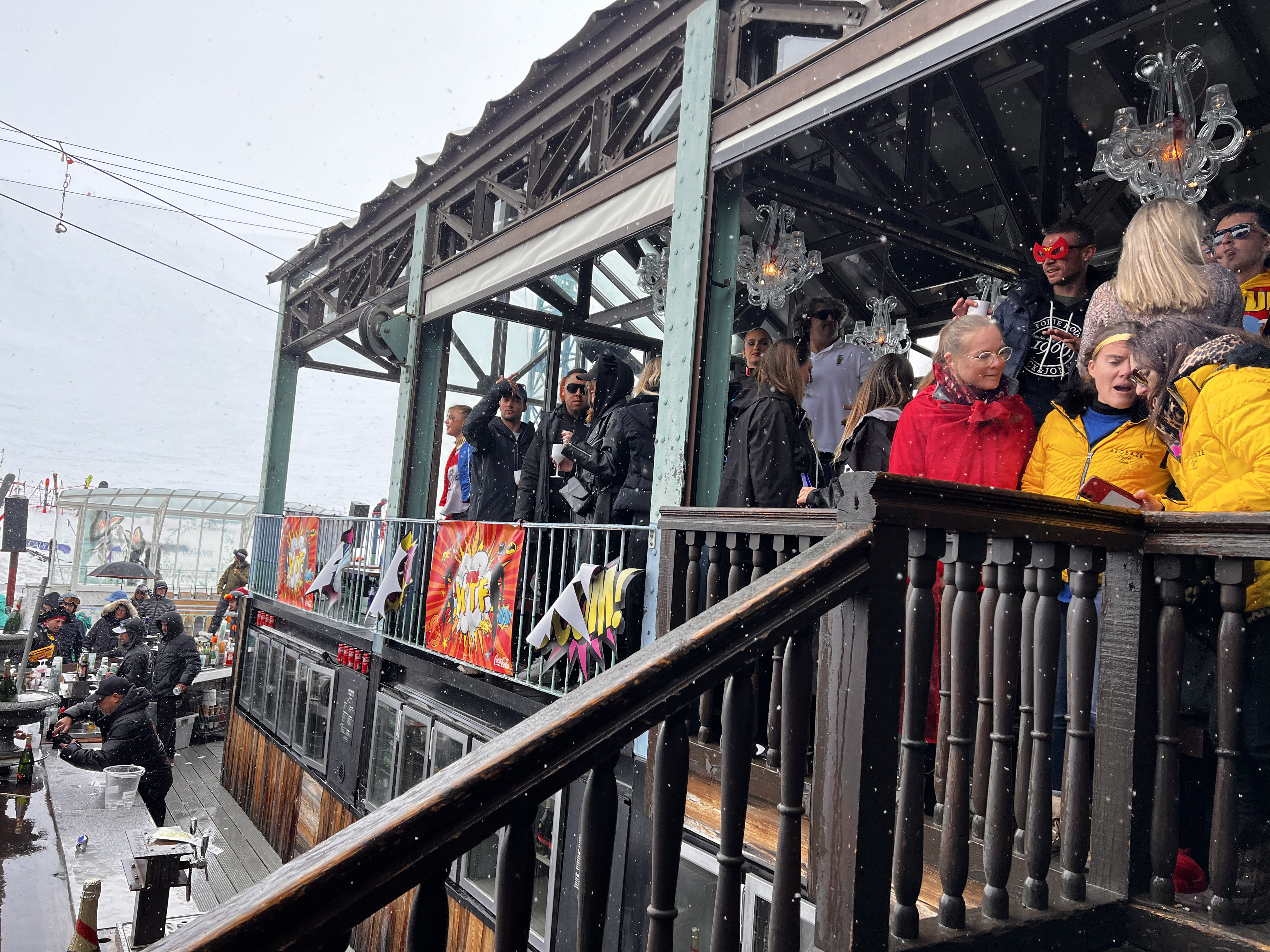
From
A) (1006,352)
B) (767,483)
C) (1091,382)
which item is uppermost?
(1006,352)

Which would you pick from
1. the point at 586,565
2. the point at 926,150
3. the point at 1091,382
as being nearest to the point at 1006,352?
the point at 1091,382

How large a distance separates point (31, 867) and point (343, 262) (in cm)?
709

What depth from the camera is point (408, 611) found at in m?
7.18

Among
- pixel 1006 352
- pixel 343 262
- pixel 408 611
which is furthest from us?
pixel 343 262

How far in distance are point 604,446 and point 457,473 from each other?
2438 millimetres

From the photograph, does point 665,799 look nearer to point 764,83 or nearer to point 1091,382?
point 1091,382

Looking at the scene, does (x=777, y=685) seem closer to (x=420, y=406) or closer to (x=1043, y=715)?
(x=1043, y=715)

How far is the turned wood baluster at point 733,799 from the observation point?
1517 mm

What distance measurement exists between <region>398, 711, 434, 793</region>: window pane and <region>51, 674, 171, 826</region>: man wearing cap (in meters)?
3.81

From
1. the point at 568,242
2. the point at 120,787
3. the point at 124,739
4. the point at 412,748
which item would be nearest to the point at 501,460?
the point at 568,242

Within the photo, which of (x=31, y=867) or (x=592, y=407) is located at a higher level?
(x=592, y=407)

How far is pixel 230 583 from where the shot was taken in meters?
17.5

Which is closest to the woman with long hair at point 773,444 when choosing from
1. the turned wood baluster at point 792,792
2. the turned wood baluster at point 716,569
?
the turned wood baluster at point 716,569

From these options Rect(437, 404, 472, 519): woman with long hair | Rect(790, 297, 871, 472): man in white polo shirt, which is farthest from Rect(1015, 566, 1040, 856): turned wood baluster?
Rect(437, 404, 472, 519): woman with long hair
